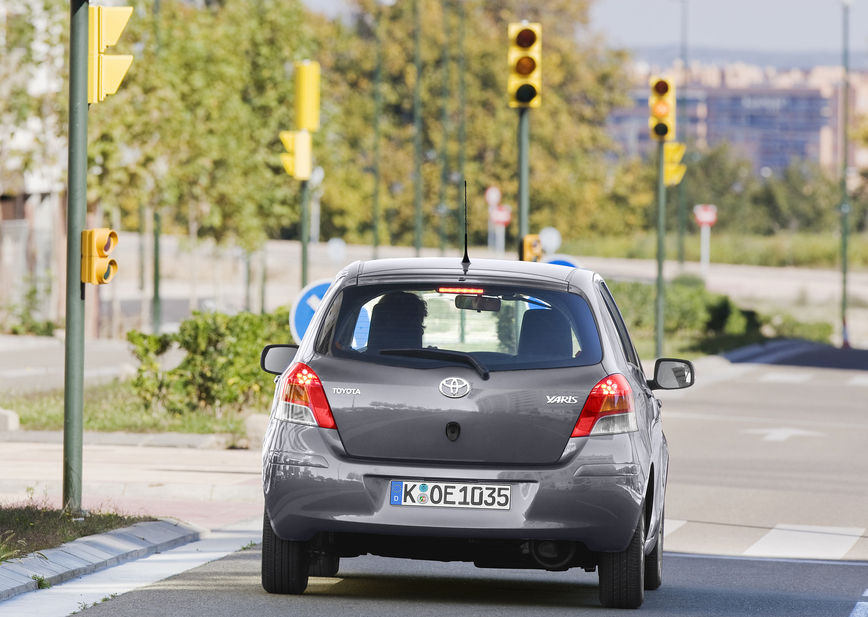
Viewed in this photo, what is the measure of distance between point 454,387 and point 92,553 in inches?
101

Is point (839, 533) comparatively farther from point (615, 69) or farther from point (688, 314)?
point (615, 69)

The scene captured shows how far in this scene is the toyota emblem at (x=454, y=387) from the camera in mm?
6500

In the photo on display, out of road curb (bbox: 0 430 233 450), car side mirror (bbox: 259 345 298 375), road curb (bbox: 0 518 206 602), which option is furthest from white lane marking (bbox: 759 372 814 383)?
car side mirror (bbox: 259 345 298 375)

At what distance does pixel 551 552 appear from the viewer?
6645 mm

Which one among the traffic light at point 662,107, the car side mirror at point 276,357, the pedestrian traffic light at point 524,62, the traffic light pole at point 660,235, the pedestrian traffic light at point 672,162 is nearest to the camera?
the car side mirror at point 276,357

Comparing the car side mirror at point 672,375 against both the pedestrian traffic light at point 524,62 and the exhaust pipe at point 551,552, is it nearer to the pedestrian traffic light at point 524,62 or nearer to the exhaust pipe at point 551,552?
the exhaust pipe at point 551,552

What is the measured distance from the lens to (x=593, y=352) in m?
6.67

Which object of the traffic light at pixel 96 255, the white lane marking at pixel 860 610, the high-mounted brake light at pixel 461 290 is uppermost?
the traffic light at pixel 96 255

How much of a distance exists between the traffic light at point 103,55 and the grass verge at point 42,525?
2.35 metres


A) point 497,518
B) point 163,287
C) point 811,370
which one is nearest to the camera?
point 497,518

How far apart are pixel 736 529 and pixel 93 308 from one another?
23859 mm

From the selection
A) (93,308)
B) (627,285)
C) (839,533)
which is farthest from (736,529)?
(627,285)

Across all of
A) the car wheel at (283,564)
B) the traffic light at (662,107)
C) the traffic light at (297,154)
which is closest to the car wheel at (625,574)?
the car wheel at (283,564)

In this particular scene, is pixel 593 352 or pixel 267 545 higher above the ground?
pixel 593 352
